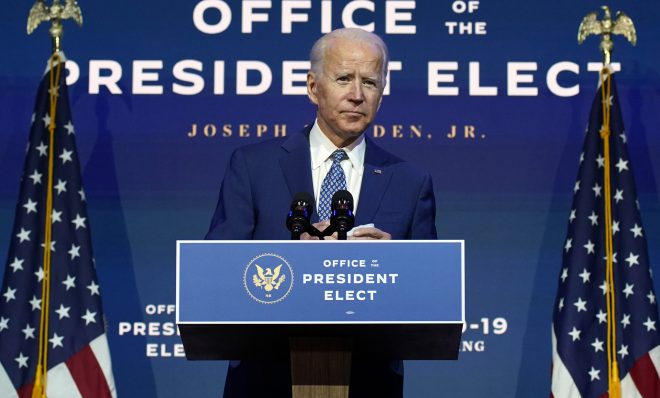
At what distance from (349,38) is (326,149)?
1.20ft

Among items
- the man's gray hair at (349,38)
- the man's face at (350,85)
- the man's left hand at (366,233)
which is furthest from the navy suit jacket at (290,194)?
the man's left hand at (366,233)

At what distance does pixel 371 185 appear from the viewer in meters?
3.74

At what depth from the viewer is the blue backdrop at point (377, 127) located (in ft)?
18.1

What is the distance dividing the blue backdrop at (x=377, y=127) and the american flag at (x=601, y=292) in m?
0.27

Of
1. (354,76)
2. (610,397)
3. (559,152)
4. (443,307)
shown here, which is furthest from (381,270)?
(559,152)

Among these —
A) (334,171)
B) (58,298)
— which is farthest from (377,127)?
(334,171)

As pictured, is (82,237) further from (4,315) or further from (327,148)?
(327,148)

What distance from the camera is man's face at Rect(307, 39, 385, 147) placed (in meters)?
3.80

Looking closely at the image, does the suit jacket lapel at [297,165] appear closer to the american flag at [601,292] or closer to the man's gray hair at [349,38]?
the man's gray hair at [349,38]

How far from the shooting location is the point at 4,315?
205 inches

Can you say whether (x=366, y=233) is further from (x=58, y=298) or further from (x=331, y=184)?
(x=58, y=298)

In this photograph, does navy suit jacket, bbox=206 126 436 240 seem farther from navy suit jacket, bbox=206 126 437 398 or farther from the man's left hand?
the man's left hand

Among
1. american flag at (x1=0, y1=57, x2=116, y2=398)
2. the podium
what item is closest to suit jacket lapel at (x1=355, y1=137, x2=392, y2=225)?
the podium

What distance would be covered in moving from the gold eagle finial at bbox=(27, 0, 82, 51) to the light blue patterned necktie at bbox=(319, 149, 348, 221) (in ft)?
6.65
